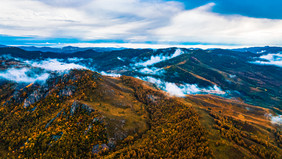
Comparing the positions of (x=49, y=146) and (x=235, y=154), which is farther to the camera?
(x=235, y=154)

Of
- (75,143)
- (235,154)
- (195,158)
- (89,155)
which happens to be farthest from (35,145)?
(235,154)

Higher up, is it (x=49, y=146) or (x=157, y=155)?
(x=49, y=146)

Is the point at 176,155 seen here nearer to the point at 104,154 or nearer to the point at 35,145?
the point at 104,154

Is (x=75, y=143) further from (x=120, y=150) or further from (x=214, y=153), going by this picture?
(x=214, y=153)

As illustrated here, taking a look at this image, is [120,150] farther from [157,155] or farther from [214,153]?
[214,153]

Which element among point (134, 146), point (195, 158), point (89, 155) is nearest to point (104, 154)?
point (89, 155)

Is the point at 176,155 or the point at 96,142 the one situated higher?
the point at 96,142

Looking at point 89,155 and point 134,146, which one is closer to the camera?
point 89,155

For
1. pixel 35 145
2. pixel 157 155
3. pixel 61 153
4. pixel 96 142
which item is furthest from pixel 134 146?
pixel 35 145
